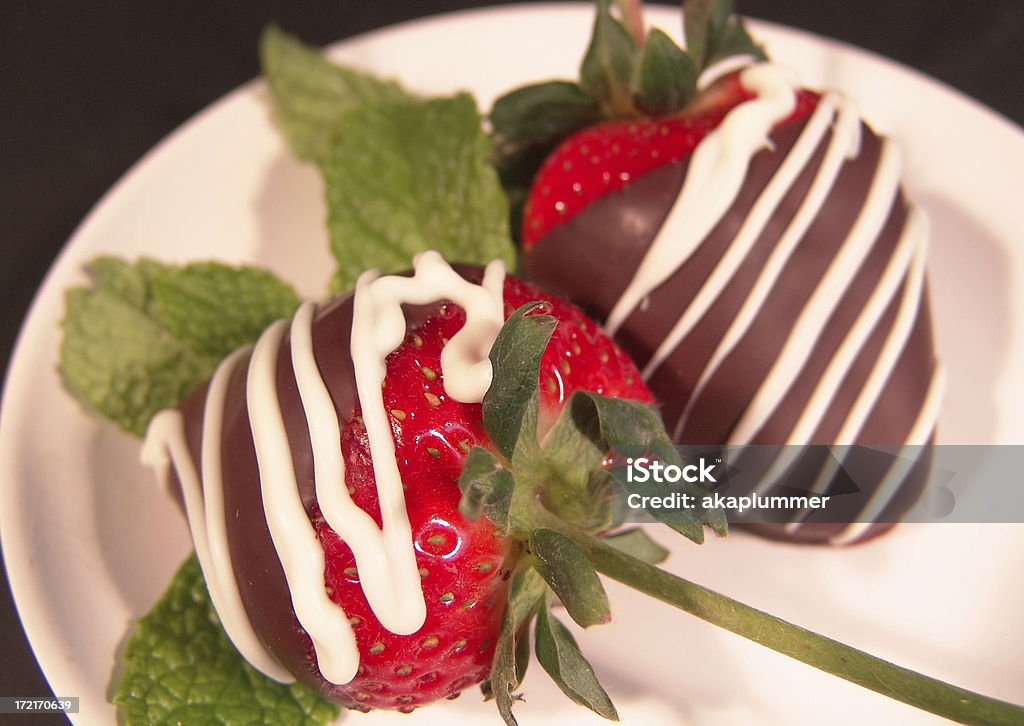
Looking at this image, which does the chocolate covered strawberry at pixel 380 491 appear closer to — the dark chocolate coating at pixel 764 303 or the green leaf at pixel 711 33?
the dark chocolate coating at pixel 764 303

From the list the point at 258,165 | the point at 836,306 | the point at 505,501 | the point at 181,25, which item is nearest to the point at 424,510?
the point at 505,501

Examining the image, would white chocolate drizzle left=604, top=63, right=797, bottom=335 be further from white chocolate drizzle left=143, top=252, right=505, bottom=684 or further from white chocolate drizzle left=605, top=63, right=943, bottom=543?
white chocolate drizzle left=143, top=252, right=505, bottom=684

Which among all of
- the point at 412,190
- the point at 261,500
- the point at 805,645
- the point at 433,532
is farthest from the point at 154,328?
the point at 805,645

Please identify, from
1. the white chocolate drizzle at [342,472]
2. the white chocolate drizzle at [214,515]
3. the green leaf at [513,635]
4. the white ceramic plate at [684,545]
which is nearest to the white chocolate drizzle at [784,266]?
the white ceramic plate at [684,545]

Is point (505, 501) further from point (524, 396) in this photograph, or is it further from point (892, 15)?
point (892, 15)

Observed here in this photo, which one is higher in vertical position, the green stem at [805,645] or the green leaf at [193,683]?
the green stem at [805,645]

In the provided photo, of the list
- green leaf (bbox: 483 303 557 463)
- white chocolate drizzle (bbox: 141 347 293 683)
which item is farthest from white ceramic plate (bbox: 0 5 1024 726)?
green leaf (bbox: 483 303 557 463)
